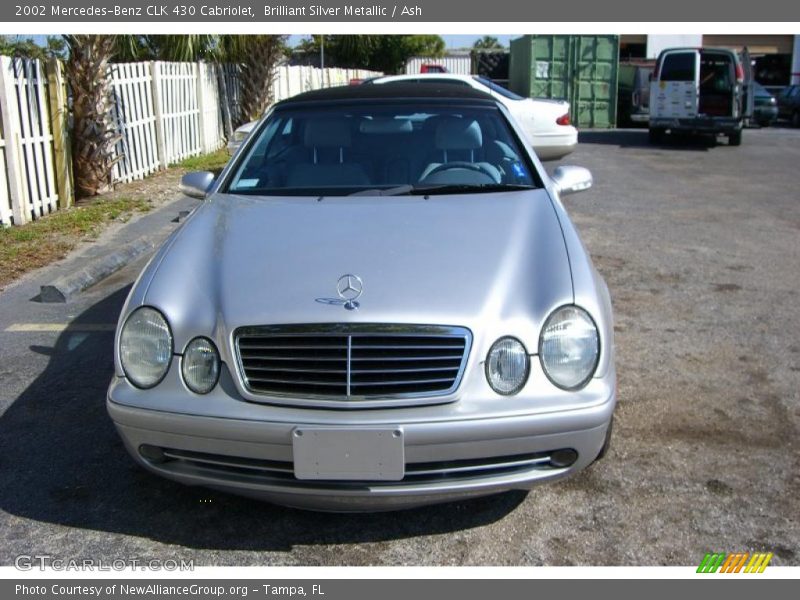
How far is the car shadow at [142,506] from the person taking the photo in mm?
3021

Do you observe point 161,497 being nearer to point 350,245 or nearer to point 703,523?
point 350,245

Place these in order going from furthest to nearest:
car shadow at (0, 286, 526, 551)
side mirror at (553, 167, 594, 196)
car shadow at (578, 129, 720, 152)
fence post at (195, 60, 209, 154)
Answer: car shadow at (578, 129, 720, 152) < fence post at (195, 60, 209, 154) < side mirror at (553, 167, 594, 196) < car shadow at (0, 286, 526, 551)

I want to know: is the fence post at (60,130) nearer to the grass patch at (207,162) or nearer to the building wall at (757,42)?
the grass patch at (207,162)

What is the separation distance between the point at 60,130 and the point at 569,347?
27.8 feet

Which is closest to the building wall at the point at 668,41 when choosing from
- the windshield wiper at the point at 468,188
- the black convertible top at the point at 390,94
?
the black convertible top at the point at 390,94

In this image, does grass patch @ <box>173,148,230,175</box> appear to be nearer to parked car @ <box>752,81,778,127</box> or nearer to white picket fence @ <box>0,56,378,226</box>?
white picket fence @ <box>0,56,378,226</box>

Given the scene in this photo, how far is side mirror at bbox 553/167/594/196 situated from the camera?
14.6 ft

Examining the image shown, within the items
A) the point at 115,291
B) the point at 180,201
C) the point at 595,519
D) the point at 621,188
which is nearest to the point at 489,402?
the point at 595,519

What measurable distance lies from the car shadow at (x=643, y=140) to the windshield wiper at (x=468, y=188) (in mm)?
14607

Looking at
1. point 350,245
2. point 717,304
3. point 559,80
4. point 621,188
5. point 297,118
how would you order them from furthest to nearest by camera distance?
point 559,80 < point 621,188 < point 717,304 < point 297,118 < point 350,245

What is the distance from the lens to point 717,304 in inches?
228

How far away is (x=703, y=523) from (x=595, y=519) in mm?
397

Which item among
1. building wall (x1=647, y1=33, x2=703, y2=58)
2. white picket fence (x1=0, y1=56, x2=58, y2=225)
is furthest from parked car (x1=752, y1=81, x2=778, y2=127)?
white picket fence (x1=0, y1=56, x2=58, y2=225)

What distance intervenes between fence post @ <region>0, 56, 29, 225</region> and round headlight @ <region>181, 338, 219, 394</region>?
6527 mm
